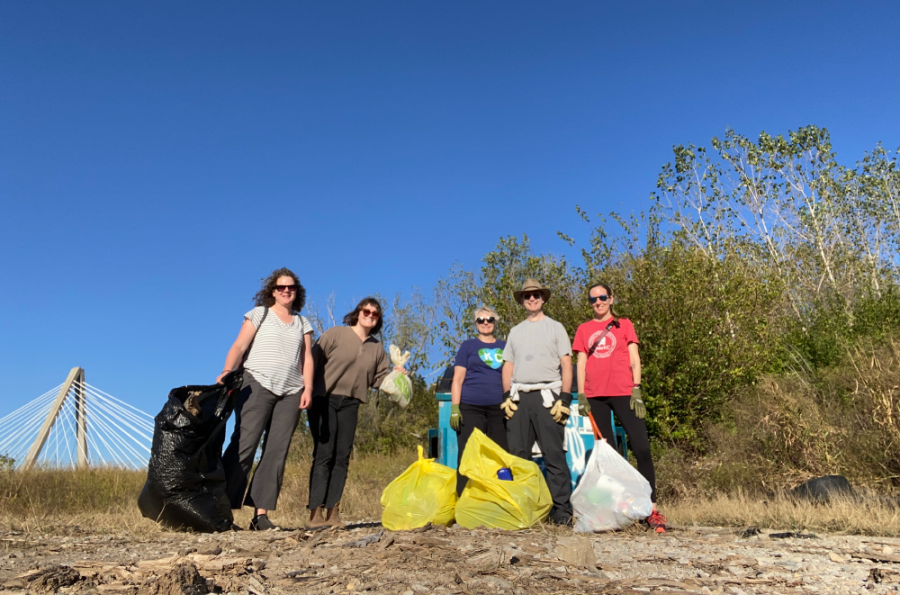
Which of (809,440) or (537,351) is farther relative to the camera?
(809,440)

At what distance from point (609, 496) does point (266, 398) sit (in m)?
2.33

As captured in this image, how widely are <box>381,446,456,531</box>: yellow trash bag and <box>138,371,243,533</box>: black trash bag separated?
1079 millimetres

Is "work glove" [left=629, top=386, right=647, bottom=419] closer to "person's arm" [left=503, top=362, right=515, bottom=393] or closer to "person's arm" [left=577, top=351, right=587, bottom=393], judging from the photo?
"person's arm" [left=577, top=351, right=587, bottom=393]

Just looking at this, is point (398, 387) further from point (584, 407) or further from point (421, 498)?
point (584, 407)

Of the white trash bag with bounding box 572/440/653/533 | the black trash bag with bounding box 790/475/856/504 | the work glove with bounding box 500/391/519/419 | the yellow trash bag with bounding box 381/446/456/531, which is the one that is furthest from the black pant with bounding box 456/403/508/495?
the black trash bag with bounding box 790/475/856/504

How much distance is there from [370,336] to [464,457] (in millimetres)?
1310

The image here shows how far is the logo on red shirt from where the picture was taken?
4637 millimetres

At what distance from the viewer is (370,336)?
16.6 feet

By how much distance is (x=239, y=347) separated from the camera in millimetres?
4543

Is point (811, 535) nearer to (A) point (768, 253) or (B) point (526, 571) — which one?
(B) point (526, 571)

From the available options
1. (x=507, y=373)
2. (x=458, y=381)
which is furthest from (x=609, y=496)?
(x=458, y=381)

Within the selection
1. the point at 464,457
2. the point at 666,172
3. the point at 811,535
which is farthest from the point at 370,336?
the point at 666,172

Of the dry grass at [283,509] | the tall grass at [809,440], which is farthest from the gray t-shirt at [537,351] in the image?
the tall grass at [809,440]

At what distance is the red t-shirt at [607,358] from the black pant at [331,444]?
1.68 metres
